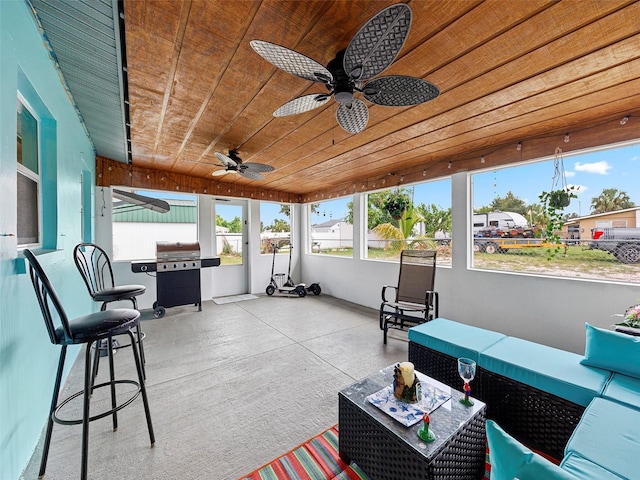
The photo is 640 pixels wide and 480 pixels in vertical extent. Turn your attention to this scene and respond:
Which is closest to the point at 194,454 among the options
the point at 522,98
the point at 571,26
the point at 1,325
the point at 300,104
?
the point at 1,325

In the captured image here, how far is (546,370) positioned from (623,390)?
34 centimetres

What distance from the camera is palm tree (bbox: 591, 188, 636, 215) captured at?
2.64m

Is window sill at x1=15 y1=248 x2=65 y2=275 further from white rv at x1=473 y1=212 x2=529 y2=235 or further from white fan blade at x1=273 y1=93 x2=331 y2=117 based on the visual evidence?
white rv at x1=473 y1=212 x2=529 y2=235

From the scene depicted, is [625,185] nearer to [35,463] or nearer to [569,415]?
[569,415]

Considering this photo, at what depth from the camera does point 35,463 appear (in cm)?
154

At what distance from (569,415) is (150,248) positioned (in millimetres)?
6044


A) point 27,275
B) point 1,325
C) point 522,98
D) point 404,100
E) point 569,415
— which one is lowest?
point 569,415

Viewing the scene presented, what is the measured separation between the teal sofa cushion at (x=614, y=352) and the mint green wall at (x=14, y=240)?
3.31m

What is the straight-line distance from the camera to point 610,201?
2719 mm

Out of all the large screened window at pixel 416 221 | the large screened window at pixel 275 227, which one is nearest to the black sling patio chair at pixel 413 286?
the large screened window at pixel 416 221

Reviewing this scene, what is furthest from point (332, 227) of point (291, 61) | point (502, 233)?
point (291, 61)

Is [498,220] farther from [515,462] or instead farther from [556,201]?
[515,462]

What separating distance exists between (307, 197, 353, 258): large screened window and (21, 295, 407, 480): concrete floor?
2.09 metres

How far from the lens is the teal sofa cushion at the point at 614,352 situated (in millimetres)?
1641
